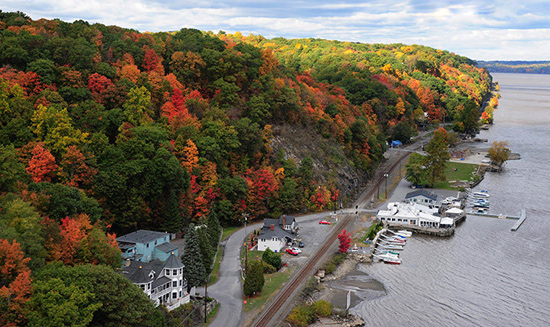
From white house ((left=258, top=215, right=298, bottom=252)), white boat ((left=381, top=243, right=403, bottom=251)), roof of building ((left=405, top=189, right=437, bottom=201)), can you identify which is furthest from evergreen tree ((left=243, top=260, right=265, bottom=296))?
roof of building ((left=405, top=189, right=437, bottom=201))

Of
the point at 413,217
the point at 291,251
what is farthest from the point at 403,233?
the point at 291,251

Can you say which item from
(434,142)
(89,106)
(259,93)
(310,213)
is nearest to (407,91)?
(434,142)

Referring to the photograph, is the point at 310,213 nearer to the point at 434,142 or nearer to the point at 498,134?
the point at 434,142

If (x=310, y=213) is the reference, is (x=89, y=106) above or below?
above

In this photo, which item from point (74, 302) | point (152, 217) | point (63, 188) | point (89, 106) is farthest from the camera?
point (89, 106)

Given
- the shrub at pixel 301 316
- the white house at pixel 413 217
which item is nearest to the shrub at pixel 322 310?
the shrub at pixel 301 316

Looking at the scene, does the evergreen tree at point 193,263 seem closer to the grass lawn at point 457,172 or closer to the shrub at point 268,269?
the shrub at point 268,269

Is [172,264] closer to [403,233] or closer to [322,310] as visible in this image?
[322,310]
